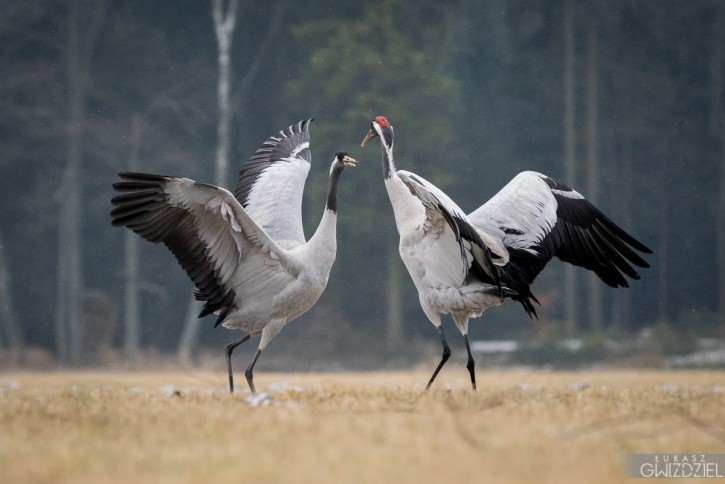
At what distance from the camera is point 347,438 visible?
494cm

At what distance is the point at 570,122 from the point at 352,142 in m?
5.77

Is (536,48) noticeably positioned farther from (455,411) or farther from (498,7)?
(455,411)

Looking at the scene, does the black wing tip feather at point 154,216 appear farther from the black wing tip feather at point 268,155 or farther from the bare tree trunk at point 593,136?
the bare tree trunk at point 593,136

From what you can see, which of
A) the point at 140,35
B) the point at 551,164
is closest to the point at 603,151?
the point at 551,164

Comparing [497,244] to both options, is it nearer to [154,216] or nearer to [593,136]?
[154,216]

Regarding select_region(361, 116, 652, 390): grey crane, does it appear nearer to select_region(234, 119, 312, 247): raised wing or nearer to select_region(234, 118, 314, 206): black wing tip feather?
select_region(234, 119, 312, 247): raised wing

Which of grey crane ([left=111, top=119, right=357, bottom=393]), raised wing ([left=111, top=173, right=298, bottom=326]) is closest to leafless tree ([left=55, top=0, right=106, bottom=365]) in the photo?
grey crane ([left=111, top=119, right=357, bottom=393])

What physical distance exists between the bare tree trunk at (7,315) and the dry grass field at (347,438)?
21695mm

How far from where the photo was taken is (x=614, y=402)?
7.00m

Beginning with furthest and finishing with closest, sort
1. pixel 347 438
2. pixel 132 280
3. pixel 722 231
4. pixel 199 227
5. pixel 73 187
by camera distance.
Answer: pixel 722 231, pixel 132 280, pixel 73 187, pixel 199 227, pixel 347 438

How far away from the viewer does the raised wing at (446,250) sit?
7703 mm

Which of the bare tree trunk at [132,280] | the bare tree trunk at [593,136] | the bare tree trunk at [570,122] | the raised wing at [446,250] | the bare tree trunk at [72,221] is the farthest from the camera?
the bare tree trunk at [593,136]

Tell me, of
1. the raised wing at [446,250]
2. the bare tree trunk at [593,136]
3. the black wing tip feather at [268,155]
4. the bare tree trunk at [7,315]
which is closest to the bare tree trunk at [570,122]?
the bare tree trunk at [593,136]

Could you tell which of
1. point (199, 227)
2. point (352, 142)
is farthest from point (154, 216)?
point (352, 142)
